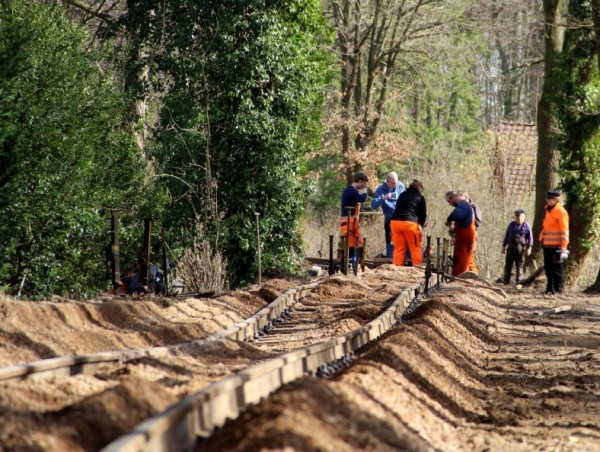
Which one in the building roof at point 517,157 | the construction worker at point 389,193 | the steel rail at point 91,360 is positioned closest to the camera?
the steel rail at point 91,360

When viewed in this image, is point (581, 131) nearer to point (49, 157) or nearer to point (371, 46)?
point (49, 157)

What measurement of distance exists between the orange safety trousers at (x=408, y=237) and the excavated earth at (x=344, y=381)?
2640 millimetres

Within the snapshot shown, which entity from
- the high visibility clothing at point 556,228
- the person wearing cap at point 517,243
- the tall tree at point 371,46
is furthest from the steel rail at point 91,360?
the tall tree at point 371,46

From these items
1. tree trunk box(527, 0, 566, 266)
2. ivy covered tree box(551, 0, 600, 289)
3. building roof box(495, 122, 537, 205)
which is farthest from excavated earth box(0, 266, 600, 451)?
building roof box(495, 122, 537, 205)

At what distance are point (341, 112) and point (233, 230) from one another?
20.8 m

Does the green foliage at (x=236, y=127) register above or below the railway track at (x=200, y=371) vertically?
above

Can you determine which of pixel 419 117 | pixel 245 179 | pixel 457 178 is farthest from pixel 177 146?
pixel 419 117

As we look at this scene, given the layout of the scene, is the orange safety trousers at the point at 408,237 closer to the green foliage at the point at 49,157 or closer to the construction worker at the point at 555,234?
the construction worker at the point at 555,234

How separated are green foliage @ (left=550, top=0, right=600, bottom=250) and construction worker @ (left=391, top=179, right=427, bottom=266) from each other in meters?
8.25

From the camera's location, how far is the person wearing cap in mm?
29550

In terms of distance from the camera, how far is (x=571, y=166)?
28.3 meters

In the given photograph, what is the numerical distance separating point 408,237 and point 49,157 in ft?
22.4

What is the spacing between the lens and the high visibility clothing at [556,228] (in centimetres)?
2338

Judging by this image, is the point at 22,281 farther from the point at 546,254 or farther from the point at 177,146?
the point at 546,254
